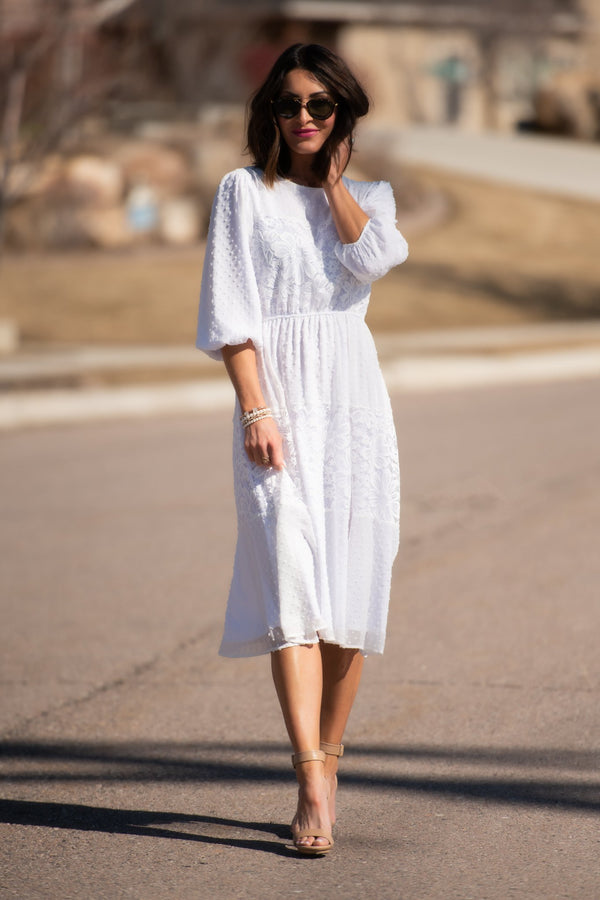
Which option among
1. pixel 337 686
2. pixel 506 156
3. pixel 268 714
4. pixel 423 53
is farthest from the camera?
pixel 423 53

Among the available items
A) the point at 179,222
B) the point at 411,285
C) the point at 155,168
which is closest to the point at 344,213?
the point at 411,285

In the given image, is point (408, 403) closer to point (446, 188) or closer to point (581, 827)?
point (581, 827)

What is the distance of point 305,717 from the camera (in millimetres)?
3523

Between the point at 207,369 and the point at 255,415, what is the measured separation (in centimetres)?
1228

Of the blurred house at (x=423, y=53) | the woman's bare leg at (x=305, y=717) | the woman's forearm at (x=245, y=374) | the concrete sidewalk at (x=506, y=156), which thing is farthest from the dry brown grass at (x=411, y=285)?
the woman's bare leg at (x=305, y=717)

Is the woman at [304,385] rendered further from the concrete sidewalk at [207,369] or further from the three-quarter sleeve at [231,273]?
the concrete sidewalk at [207,369]

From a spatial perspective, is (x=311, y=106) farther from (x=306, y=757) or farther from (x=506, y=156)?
(x=506, y=156)

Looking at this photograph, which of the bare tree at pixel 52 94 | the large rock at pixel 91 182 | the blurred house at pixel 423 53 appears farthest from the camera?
the blurred house at pixel 423 53

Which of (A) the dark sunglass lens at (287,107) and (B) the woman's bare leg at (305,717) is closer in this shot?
(B) the woman's bare leg at (305,717)

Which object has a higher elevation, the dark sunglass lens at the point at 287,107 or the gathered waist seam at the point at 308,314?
the dark sunglass lens at the point at 287,107

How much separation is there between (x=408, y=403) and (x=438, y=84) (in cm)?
4271

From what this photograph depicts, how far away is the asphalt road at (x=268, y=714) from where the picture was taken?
3418mm

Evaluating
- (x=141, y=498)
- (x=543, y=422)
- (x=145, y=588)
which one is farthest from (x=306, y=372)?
(x=543, y=422)

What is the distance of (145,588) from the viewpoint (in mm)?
6574
